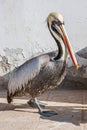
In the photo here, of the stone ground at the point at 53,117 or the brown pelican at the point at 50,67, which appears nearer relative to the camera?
the stone ground at the point at 53,117

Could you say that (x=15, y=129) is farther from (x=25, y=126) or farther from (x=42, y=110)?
(x=42, y=110)

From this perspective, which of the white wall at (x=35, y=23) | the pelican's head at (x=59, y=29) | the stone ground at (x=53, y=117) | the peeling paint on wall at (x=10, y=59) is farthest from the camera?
the peeling paint on wall at (x=10, y=59)

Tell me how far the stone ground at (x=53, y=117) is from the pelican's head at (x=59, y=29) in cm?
78

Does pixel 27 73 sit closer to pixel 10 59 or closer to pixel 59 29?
pixel 59 29

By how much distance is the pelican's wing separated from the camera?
5.83 meters

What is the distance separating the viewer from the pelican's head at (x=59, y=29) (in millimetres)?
5773

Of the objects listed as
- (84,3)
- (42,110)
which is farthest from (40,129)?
(84,3)

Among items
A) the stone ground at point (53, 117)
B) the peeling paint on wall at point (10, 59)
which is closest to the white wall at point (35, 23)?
the peeling paint on wall at point (10, 59)

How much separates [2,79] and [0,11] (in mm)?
1362

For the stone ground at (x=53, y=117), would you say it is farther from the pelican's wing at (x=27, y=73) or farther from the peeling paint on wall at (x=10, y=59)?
the peeling paint on wall at (x=10, y=59)

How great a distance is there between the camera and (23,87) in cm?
598

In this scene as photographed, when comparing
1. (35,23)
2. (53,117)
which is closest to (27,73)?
(53,117)

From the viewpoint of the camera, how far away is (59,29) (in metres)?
5.82

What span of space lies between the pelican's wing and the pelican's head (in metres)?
0.35
